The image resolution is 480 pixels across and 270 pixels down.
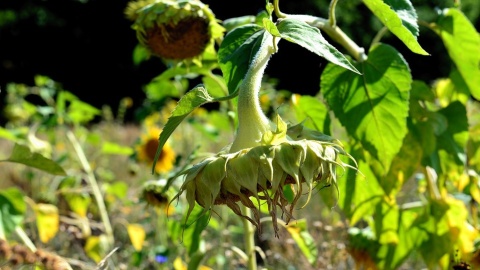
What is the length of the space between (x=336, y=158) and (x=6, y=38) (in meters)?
12.8

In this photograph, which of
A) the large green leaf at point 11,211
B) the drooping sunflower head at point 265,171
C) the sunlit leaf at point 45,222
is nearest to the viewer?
the drooping sunflower head at point 265,171

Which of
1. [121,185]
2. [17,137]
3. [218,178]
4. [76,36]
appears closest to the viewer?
[218,178]

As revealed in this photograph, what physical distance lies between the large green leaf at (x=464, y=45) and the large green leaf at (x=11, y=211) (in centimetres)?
76

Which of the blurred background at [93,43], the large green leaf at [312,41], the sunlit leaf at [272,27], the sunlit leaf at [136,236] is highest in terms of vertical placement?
the sunlit leaf at [272,27]

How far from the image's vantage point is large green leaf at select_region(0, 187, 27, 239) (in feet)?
4.13

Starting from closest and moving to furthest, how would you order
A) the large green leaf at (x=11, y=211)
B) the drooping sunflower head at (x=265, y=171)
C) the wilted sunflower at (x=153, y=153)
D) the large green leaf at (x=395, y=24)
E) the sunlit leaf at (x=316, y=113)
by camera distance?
1. the drooping sunflower head at (x=265, y=171)
2. the large green leaf at (x=395, y=24)
3. the sunlit leaf at (x=316, y=113)
4. the large green leaf at (x=11, y=211)
5. the wilted sunflower at (x=153, y=153)

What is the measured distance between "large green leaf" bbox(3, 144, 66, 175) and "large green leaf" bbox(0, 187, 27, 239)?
0.70 ft

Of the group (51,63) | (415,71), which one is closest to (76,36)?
(51,63)

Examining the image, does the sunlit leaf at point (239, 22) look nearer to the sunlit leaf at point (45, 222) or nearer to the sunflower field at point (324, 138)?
the sunflower field at point (324, 138)

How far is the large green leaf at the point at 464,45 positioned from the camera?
3.39 ft

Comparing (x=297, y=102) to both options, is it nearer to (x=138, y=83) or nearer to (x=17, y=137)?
(x=17, y=137)

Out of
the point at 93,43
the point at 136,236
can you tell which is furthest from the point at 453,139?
the point at 93,43

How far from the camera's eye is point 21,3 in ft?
41.1

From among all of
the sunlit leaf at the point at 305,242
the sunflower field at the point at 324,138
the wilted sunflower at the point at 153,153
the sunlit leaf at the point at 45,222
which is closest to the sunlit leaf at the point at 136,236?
the sunlit leaf at the point at 45,222
